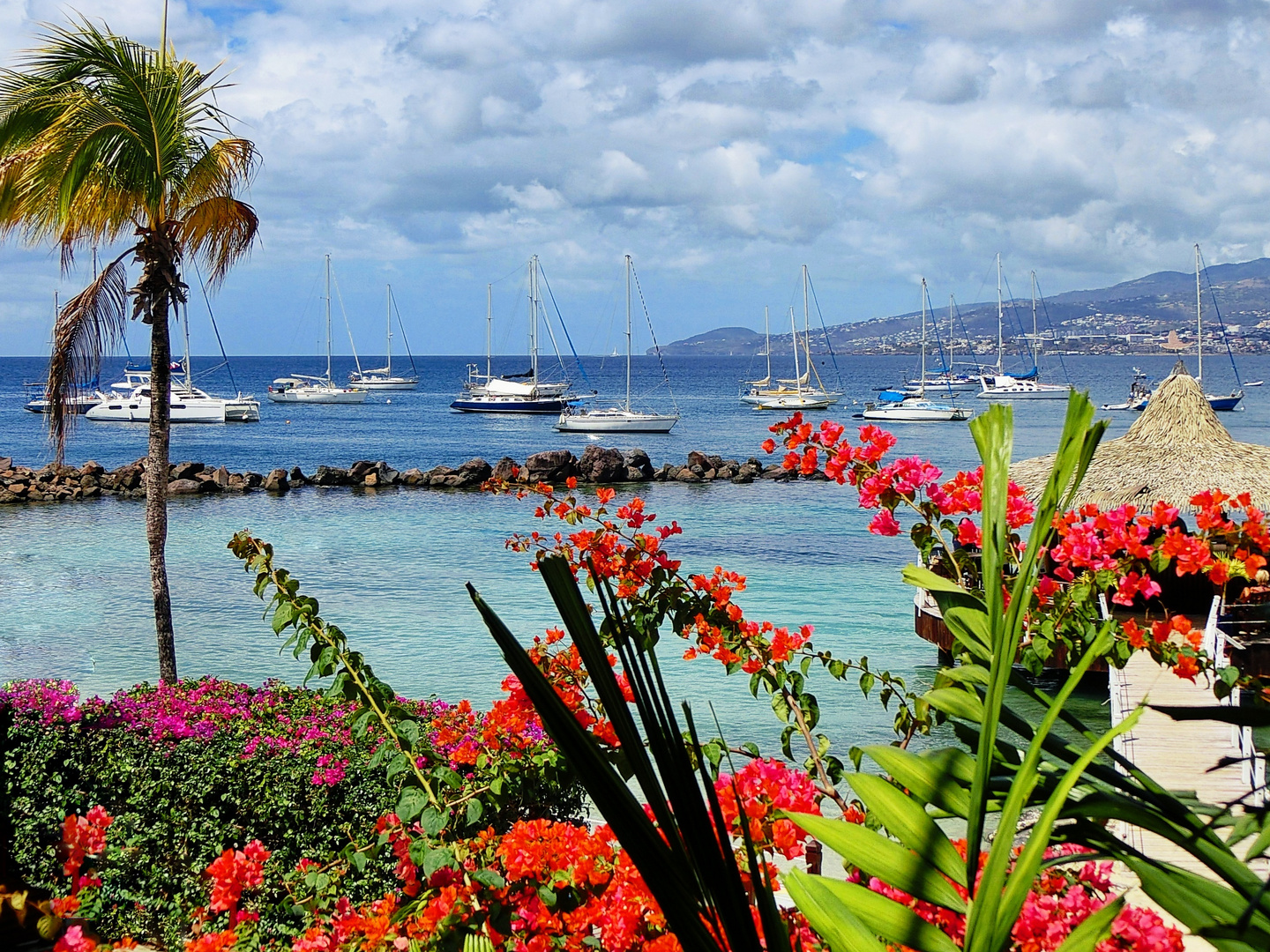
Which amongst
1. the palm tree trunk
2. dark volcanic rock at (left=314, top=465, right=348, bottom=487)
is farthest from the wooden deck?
dark volcanic rock at (left=314, top=465, right=348, bottom=487)

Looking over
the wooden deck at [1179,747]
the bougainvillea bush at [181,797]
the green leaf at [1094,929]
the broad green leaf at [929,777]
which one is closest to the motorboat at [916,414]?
the wooden deck at [1179,747]

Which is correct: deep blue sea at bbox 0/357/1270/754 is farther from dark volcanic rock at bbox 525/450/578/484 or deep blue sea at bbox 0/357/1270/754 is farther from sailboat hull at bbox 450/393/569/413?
sailboat hull at bbox 450/393/569/413

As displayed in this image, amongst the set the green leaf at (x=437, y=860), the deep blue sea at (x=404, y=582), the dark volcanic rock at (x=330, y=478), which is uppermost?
the green leaf at (x=437, y=860)

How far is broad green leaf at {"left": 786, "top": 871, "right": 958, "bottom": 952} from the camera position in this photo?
862 mm

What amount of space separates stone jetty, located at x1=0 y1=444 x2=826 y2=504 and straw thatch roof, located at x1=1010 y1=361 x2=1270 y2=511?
46.8 feet

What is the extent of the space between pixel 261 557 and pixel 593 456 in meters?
30.0

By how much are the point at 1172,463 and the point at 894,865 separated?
1584cm

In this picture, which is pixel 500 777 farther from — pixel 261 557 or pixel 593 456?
pixel 593 456

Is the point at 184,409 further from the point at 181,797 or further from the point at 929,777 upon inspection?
the point at 929,777

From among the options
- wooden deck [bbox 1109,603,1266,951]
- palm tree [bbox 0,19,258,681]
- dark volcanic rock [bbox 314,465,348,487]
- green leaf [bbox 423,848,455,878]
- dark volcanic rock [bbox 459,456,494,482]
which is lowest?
wooden deck [bbox 1109,603,1266,951]

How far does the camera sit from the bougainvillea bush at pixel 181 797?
5.05m

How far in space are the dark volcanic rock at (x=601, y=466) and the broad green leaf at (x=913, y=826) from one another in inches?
1266

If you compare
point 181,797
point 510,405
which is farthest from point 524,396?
point 181,797

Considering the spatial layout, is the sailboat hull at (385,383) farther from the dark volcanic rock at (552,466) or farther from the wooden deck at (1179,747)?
the wooden deck at (1179,747)
